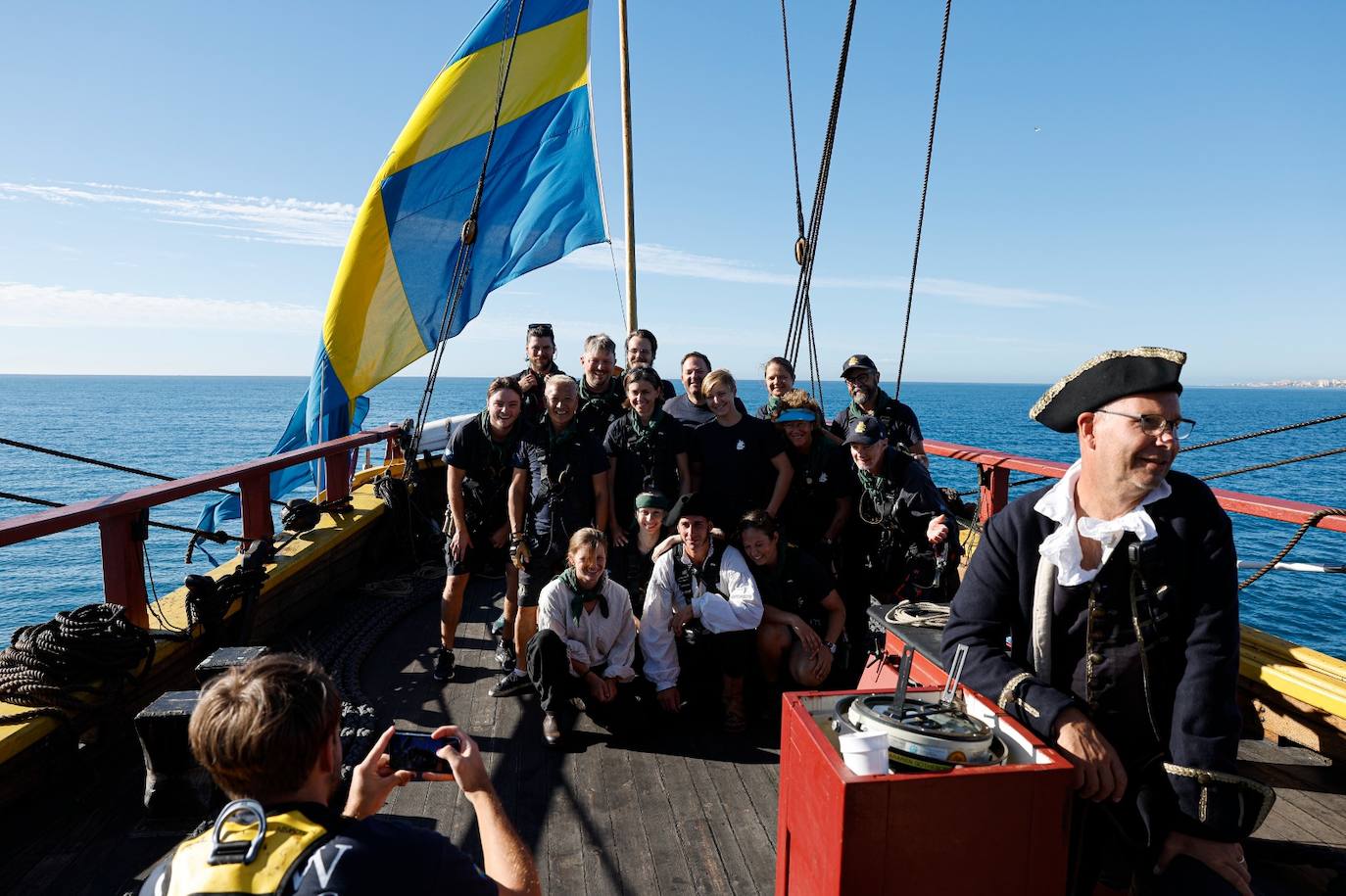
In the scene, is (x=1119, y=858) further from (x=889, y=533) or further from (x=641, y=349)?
(x=641, y=349)

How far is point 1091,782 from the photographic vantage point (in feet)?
5.51

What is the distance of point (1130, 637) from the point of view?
1796 millimetres

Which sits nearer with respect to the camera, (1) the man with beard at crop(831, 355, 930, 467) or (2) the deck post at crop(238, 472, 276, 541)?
(2) the deck post at crop(238, 472, 276, 541)

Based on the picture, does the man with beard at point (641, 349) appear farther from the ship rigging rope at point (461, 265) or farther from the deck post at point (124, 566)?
the deck post at point (124, 566)

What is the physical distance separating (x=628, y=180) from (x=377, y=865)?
682cm

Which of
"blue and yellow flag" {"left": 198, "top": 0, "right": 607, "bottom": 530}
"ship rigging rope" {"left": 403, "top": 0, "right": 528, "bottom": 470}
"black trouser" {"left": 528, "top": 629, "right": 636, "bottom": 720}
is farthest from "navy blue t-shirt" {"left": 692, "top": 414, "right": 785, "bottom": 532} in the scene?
"blue and yellow flag" {"left": 198, "top": 0, "right": 607, "bottom": 530}

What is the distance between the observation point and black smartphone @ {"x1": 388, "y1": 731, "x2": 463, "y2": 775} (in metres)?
1.74

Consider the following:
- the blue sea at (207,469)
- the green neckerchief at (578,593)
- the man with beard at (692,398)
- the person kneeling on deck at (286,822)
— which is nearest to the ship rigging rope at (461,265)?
the man with beard at (692,398)

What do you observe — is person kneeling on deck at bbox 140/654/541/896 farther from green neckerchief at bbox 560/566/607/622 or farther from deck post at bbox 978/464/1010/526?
deck post at bbox 978/464/1010/526

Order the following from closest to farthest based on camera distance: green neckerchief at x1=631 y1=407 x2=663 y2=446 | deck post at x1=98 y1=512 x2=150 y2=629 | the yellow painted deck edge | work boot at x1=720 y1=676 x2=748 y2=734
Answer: the yellow painted deck edge < deck post at x1=98 y1=512 x2=150 y2=629 < work boot at x1=720 y1=676 x2=748 y2=734 < green neckerchief at x1=631 y1=407 x2=663 y2=446

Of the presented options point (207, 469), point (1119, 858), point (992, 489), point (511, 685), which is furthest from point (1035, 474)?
point (207, 469)

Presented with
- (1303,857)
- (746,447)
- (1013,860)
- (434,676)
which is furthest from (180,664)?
(1303,857)

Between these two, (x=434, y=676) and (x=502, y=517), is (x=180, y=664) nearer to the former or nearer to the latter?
(x=434, y=676)

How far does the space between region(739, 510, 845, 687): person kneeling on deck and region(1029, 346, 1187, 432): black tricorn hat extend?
2137 mm
